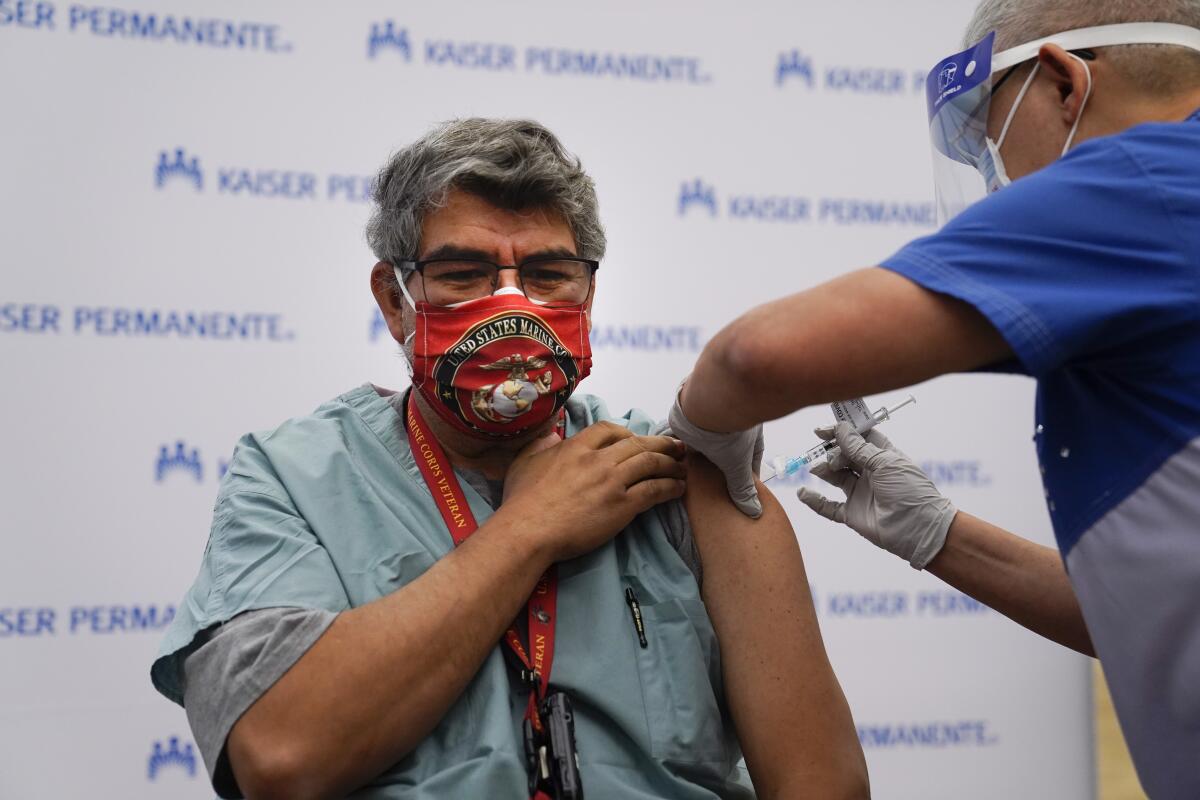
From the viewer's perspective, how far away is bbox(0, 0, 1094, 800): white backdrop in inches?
87.0

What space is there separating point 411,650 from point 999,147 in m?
0.93

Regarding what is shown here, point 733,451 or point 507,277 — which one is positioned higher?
point 507,277

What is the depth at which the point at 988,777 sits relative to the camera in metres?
2.59

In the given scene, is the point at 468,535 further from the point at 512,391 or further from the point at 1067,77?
the point at 1067,77

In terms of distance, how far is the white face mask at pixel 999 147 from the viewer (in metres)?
1.22

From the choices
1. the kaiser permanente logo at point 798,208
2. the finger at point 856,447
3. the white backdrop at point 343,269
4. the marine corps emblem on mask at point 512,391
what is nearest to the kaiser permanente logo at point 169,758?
the white backdrop at point 343,269

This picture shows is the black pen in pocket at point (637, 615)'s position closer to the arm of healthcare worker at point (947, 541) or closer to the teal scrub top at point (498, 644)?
the teal scrub top at point (498, 644)

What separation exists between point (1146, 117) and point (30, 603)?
83.4 inches

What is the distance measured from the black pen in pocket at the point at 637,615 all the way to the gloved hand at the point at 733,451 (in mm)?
203

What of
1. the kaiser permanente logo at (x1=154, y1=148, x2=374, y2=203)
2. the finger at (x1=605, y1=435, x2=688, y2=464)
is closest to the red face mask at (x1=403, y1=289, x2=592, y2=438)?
the finger at (x1=605, y1=435, x2=688, y2=464)

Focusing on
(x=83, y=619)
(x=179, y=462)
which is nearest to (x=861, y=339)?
(x=179, y=462)

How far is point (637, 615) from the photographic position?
58.7 inches

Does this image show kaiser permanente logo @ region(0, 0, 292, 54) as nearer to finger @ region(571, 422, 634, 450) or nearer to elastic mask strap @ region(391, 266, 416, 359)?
elastic mask strap @ region(391, 266, 416, 359)

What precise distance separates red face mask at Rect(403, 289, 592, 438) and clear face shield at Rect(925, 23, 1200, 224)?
561mm
